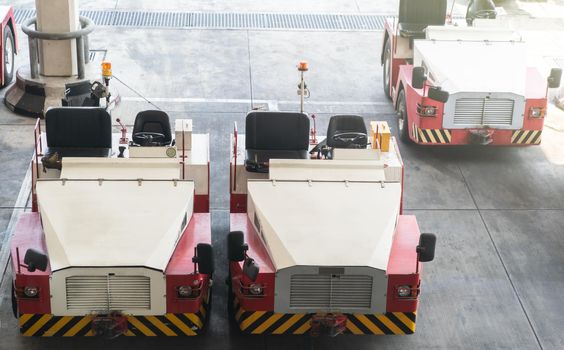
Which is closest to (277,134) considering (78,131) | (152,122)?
(152,122)

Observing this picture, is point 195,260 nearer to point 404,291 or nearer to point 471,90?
point 404,291

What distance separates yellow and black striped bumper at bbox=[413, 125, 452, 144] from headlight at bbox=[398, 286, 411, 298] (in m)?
5.46

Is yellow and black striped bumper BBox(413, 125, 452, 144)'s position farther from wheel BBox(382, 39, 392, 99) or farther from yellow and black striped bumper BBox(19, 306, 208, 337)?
yellow and black striped bumper BBox(19, 306, 208, 337)

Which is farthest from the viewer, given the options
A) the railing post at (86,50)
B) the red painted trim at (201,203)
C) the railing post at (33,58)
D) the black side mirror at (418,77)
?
the railing post at (86,50)

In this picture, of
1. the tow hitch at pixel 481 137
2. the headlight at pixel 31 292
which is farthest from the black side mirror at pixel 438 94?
the headlight at pixel 31 292

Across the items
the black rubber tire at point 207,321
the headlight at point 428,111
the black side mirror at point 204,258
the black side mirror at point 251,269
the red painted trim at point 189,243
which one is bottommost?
the black rubber tire at point 207,321

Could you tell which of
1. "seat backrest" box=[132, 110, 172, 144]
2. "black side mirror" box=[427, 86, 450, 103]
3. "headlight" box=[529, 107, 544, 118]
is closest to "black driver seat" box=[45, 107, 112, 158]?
"seat backrest" box=[132, 110, 172, 144]

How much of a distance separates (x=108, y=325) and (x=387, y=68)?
9.56m

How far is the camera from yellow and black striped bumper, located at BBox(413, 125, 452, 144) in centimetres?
1568

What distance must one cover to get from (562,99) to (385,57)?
10.3ft

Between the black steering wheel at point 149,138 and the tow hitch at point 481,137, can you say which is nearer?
the black steering wheel at point 149,138

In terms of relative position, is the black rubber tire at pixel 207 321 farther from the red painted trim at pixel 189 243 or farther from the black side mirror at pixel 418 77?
the black side mirror at pixel 418 77

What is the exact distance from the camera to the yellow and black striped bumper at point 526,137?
51.5ft

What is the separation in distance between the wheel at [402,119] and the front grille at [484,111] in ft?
3.68
